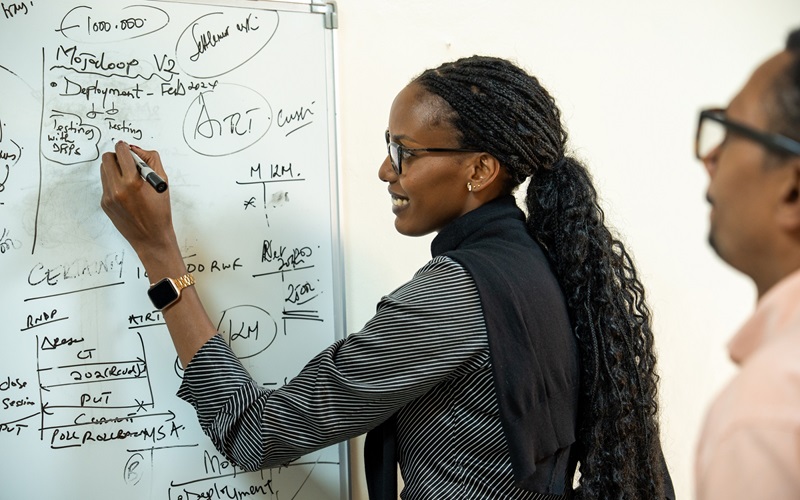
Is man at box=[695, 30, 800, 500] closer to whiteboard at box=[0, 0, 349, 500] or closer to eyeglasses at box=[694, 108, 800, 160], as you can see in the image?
eyeglasses at box=[694, 108, 800, 160]

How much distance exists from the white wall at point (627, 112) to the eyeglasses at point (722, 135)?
91 cm

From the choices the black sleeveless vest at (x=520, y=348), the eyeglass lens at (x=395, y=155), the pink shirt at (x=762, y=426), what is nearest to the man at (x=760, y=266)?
the pink shirt at (x=762, y=426)

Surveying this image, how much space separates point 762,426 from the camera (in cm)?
58

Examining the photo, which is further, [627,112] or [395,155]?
[627,112]

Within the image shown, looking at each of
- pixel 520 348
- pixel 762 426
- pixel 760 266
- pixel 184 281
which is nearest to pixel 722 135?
pixel 760 266

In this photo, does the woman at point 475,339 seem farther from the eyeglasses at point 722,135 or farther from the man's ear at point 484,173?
the eyeglasses at point 722,135

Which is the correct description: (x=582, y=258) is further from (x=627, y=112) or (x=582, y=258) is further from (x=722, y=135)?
(x=627, y=112)

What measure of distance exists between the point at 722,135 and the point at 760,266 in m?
0.14

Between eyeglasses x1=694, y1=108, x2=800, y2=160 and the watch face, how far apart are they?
2.74 feet

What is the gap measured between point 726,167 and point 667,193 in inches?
52.8

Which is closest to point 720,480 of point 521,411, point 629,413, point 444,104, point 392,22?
point 521,411

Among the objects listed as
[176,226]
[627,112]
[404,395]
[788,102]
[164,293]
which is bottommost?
[404,395]

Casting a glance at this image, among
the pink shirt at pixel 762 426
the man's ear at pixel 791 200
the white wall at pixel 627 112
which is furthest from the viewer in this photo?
the white wall at pixel 627 112

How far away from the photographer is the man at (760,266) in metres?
0.58
